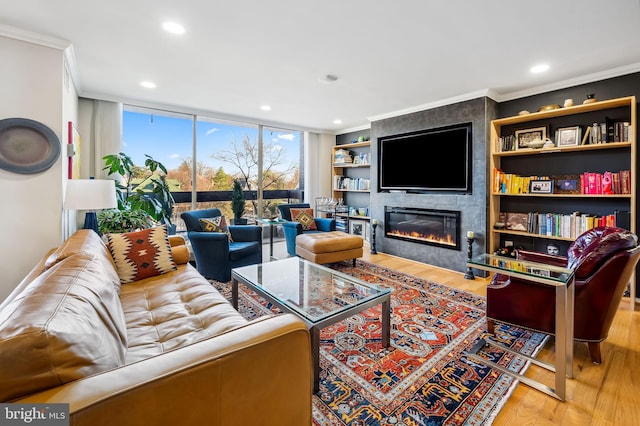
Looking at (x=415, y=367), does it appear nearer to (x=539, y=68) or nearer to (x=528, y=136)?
(x=539, y=68)

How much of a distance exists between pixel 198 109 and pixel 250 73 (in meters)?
1.84

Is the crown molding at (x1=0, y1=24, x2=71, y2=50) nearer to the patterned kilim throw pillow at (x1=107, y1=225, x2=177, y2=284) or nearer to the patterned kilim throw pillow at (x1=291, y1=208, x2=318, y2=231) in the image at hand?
the patterned kilim throw pillow at (x1=107, y1=225, x2=177, y2=284)

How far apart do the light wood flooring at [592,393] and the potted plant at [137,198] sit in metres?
3.80

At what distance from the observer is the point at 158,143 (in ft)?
15.2

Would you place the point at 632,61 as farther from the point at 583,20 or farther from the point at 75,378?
the point at 75,378

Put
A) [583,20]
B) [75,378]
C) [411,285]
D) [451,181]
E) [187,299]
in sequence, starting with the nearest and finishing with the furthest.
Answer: [75,378] < [187,299] < [583,20] < [411,285] < [451,181]

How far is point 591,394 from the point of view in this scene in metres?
1.69

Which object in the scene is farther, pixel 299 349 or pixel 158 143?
pixel 158 143

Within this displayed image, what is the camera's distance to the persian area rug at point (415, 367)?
1561 millimetres

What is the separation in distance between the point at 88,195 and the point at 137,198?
1185 mm

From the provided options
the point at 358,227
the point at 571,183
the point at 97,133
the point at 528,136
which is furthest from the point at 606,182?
the point at 97,133

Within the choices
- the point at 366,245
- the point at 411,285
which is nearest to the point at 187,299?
the point at 411,285

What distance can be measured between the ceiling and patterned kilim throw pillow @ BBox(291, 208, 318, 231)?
179 cm

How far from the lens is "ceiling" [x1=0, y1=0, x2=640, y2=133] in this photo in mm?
2051
